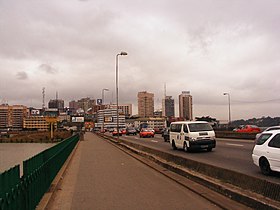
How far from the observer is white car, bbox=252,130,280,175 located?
465 inches

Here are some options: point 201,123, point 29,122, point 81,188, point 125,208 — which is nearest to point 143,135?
point 201,123

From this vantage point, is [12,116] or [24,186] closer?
[24,186]

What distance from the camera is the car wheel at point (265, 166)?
12.3 m

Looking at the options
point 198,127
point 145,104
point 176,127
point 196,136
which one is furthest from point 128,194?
point 145,104

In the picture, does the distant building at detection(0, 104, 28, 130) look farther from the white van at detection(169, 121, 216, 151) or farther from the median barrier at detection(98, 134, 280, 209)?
the median barrier at detection(98, 134, 280, 209)

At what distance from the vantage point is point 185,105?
470 ft

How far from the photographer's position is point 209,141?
76.7 ft

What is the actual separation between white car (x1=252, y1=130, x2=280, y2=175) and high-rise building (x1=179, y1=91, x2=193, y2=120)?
127 meters

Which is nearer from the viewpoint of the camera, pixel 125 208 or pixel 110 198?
pixel 125 208

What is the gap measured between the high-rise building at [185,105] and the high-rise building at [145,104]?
36598 millimetres

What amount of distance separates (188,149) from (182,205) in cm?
1530

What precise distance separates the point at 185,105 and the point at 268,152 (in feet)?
432

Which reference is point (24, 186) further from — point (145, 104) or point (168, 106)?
point (145, 104)

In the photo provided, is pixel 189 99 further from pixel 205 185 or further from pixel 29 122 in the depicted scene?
pixel 205 185
